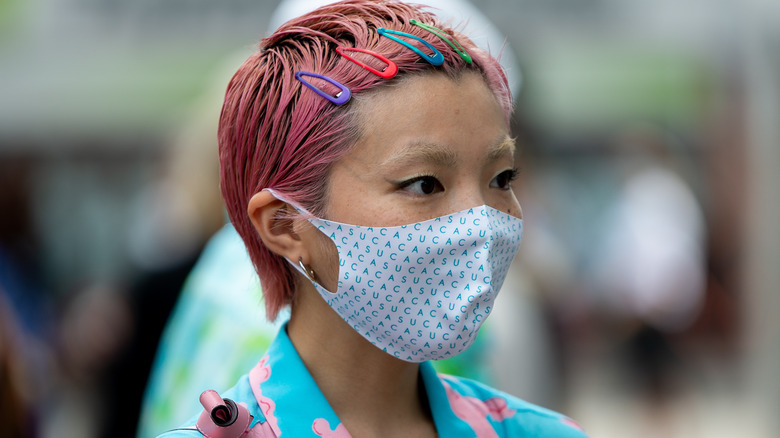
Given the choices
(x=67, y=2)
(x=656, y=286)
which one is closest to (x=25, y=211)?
(x=656, y=286)

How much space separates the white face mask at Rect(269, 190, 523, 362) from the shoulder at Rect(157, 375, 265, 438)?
0.26 m

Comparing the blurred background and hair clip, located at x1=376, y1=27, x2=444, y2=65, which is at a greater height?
hair clip, located at x1=376, y1=27, x2=444, y2=65

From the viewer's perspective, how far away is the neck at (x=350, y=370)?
2.03 m

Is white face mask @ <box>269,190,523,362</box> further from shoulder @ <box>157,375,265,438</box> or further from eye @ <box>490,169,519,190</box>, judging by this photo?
shoulder @ <box>157,375,265,438</box>

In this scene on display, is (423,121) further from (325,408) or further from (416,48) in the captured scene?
(325,408)

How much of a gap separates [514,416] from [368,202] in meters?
0.64

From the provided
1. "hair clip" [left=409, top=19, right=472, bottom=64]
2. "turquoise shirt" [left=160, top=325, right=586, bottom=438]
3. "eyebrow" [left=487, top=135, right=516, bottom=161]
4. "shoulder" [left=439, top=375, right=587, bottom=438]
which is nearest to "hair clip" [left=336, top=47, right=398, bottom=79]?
"hair clip" [left=409, top=19, right=472, bottom=64]

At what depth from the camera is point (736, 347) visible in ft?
31.6

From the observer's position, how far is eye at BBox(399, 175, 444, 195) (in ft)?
6.20

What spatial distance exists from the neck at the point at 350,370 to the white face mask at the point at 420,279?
8cm

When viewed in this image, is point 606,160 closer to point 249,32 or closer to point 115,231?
point 249,32

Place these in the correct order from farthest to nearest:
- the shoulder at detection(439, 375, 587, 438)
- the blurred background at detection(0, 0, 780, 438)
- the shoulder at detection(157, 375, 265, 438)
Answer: the blurred background at detection(0, 0, 780, 438) → the shoulder at detection(439, 375, 587, 438) → the shoulder at detection(157, 375, 265, 438)

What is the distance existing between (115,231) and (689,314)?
26.7 ft

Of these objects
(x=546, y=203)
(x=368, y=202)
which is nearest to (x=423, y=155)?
(x=368, y=202)
